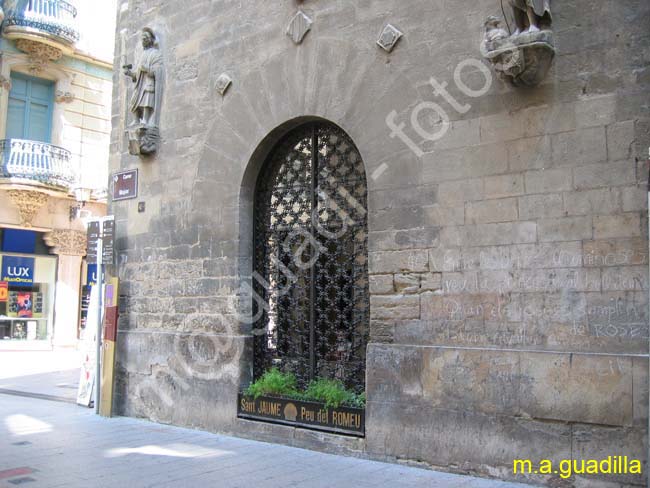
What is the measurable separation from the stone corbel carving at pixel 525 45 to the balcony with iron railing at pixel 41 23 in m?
17.6

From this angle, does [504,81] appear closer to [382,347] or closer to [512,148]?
[512,148]

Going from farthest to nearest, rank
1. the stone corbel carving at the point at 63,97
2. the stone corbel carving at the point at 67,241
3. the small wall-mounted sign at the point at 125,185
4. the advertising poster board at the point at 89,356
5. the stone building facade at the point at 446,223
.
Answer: the stone corbel carving at the point at 63,97
the stone corbel carving at the point at 67,241
the advertising poster board at the point at 89,356
the small wall-mounted sign at the point at 125,185
the stone building facade at the point at 446,223

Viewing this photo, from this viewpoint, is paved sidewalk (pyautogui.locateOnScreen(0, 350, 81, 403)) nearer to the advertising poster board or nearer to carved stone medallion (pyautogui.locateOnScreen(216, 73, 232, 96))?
the advertising poster board

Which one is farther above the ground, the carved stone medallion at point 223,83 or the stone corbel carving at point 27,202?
the stone corbel carving at point 27,202

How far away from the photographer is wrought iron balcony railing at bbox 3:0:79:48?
19453mm

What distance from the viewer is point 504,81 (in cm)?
589

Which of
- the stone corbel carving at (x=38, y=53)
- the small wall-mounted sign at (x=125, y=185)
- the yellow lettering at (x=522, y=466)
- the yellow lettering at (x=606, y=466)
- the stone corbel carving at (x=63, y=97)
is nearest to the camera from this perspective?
the yellow lettering at (x=606, y=466)

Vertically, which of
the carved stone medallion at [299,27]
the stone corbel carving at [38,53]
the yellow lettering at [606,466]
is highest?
the stone corbel carving at [38,53]

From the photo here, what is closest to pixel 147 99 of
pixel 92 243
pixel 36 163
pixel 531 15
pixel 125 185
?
pixel 125 185

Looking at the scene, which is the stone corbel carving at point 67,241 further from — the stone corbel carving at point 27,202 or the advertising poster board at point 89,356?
the advertising poster board at point 89,356

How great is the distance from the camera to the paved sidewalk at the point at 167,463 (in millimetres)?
5707

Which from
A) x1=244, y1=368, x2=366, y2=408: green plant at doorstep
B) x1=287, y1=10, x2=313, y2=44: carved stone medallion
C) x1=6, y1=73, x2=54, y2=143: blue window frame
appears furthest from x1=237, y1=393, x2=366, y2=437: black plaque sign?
x1=6, y1=73, x2=54, y2=143: blue window frame

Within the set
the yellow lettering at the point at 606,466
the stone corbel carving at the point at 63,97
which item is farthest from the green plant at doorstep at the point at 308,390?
the stone corbel carving at the point at 63,97

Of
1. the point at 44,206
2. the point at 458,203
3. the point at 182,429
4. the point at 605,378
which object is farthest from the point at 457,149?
the point at 44,206
